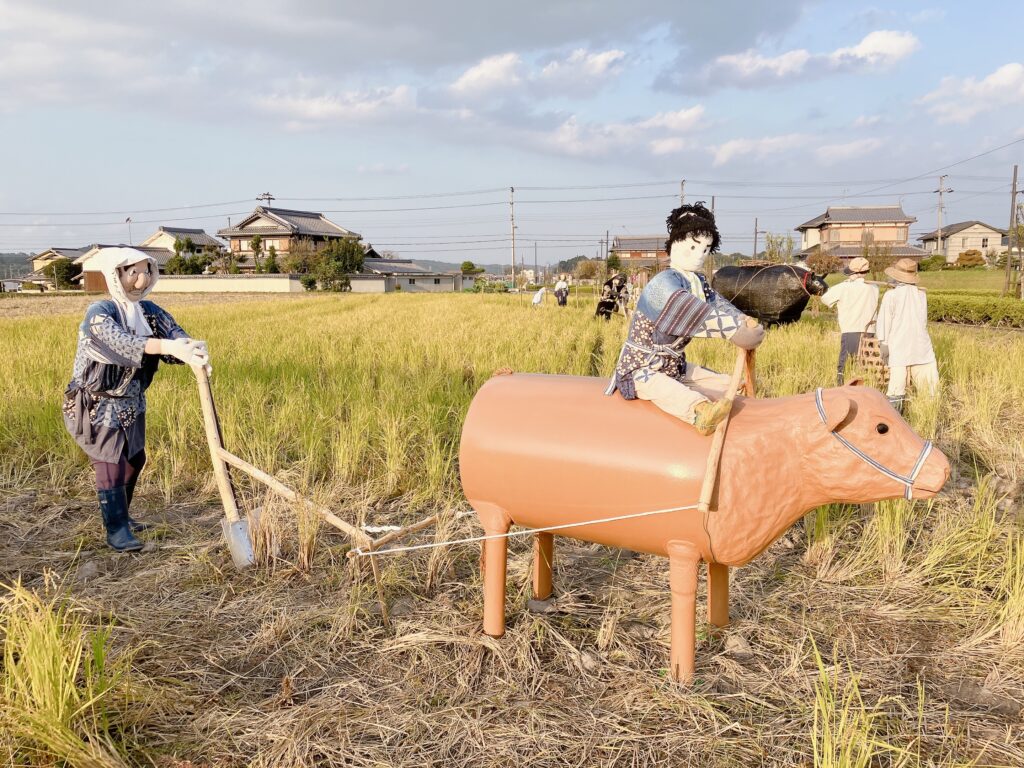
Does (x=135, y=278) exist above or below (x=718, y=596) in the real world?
above

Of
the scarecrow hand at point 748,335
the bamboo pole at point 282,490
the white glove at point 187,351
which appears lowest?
the bamboo pole at point 282,490

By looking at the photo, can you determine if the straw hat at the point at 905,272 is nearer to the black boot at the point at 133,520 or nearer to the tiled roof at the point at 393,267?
the black boot at the point at 133,520

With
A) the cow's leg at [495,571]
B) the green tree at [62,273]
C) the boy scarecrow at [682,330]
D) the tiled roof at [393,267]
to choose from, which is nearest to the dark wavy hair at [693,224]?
the boy scarecrow at [682,330]

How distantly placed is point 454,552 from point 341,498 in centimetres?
86

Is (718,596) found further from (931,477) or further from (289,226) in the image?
(289,226)

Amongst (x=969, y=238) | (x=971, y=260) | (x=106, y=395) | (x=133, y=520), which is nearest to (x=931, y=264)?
(x=971, y=260)

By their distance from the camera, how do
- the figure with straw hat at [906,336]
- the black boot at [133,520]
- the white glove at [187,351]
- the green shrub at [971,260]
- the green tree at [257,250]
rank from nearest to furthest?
the white glove at [187,351] → the black boot at [133,520] → the figure with straw hat at [906,336] → the green tree at [257,250] → the green shrub at [971,260]

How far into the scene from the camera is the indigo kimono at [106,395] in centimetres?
280

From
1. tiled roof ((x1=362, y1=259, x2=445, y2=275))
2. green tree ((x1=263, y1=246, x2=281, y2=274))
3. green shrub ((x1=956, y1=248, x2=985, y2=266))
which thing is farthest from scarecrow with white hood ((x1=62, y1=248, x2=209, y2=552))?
green shrub ((x1=956, y1=248, x2=985, y2=266))

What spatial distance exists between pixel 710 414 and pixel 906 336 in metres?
3.60

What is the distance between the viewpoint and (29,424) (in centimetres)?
427

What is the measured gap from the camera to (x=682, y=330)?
2053 millimetres

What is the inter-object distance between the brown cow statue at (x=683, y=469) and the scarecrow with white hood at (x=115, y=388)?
5.42ft

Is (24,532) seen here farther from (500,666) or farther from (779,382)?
(779,382)
